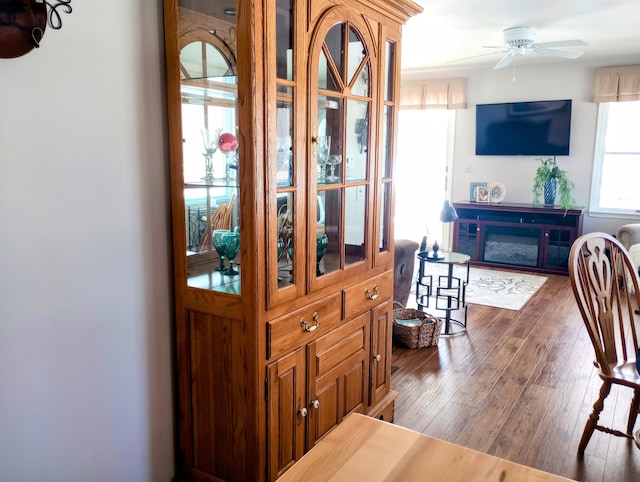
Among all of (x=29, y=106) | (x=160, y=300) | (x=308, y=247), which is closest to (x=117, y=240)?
(x=160, y=300)

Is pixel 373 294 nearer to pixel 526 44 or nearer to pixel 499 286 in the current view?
pixel 526 44

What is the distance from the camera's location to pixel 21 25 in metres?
1.31

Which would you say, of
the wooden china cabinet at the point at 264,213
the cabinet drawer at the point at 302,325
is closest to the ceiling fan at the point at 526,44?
the wooden china cabinet at the point at 264,213

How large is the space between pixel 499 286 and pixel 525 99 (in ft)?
8.01

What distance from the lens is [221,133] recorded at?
5.87 ft

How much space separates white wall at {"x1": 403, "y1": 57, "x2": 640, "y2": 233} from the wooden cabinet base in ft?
15.2

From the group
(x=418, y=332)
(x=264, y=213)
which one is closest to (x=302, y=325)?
(x=264, y=213)

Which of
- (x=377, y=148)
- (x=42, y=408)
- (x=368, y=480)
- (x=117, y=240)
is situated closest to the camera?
(x=368, y=480)

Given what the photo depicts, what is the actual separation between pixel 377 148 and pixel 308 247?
66 centimetres

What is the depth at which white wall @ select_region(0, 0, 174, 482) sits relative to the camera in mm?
1433

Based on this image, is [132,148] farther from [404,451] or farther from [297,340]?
[404,451]

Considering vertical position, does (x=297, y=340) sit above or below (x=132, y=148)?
below

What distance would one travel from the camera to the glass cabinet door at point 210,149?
5.64ft

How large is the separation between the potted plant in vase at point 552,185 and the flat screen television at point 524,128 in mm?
218
